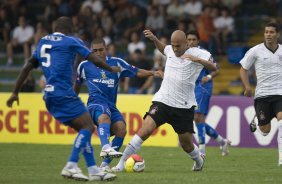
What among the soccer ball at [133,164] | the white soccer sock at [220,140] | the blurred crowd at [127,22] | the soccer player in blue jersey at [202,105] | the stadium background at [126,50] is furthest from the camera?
the blurred crowd at [127,22]

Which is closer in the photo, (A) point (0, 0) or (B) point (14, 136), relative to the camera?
(B) point (14, 136)

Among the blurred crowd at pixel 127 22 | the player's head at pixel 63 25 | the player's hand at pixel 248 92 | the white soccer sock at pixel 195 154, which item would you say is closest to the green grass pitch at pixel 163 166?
the white soccer sock at pixel 195 154

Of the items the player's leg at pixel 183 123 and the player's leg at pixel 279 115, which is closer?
the player's leg at pixel 183 123

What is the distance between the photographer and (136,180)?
42.5 feet

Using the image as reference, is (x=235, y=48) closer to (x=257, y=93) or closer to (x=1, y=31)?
(x=1, y=31)

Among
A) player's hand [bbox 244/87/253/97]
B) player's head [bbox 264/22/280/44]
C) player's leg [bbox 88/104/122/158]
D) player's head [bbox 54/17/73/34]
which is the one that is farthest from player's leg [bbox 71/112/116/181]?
player's head [bbox 264/22/280/44]

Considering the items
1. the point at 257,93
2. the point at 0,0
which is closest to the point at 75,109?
the point at 257,93

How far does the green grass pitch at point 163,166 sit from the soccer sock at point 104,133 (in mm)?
674

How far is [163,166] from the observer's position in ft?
51.6

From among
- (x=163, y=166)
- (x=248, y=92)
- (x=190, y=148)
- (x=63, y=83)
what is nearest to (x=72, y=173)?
(x=63, y=83)

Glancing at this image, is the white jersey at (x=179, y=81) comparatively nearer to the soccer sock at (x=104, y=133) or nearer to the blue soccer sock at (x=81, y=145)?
the soccer sock at (x=104, y=133)

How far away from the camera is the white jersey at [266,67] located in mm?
Result: 15828

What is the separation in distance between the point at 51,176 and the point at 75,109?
1.61 meters

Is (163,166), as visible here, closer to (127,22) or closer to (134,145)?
(134,145)
